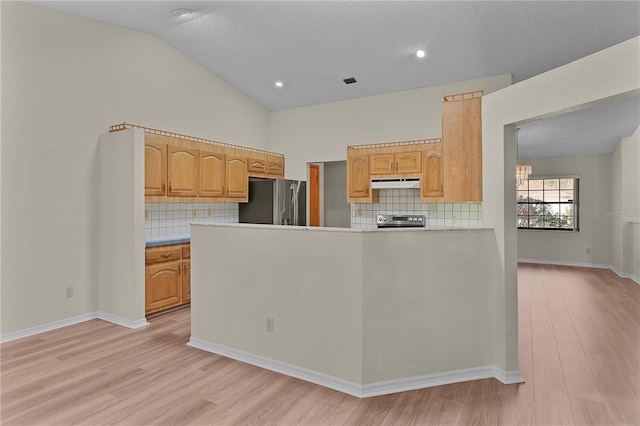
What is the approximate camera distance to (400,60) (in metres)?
4.60

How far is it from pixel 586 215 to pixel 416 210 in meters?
4.70

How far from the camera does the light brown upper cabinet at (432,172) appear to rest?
4.87m

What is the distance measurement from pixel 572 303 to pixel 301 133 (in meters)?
4.88

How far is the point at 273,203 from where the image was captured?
5652 millimetres

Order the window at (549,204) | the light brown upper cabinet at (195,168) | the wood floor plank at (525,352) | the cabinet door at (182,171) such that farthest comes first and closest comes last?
1. the window at (549,204)
2. the cabinet door at (182,171)
3. the light brown upper cabinet at (195,168)
4. the wood floor plank at (525,352)

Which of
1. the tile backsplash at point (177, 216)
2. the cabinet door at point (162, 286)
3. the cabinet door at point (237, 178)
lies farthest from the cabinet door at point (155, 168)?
the cabinet door at point (237, 178)

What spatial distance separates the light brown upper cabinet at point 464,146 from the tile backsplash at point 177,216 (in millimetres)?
3502

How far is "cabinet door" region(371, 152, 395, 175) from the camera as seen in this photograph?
17.1 feet

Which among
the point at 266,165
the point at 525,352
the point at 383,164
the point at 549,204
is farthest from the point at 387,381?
the point at 549,204

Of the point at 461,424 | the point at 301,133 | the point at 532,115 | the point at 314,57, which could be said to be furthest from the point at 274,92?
the point at 461,424

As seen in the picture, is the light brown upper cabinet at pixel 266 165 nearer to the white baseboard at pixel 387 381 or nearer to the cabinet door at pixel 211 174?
the cabinet door at pixel 211 174

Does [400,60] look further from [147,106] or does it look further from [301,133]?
[147,106]

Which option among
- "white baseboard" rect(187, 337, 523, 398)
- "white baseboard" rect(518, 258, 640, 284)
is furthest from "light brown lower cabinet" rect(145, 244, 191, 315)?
"white baseboard" rect(518, 258, 640, 284)

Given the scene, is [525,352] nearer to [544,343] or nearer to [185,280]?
[544,343]
